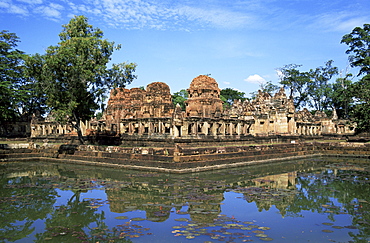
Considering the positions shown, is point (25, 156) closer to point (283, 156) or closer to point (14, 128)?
point (283, 156)

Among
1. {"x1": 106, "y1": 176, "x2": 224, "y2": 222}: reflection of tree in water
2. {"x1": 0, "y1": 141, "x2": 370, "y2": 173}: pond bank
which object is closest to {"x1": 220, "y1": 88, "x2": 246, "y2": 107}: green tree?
{"x1": 0, "y1": 141, "x2": 370, "y2": 173}: pond bank

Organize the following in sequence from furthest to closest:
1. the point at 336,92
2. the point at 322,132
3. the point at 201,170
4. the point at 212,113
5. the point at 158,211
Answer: the point at 336,92, the point at 322,132, the point at 212,113, the point at 201,170, the point at 158,211

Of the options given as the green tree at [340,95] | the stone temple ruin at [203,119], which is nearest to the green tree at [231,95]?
the green tree at [340,95]

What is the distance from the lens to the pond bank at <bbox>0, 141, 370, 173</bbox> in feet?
48.1

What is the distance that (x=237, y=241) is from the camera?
18.7 feet

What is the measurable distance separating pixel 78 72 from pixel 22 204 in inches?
489

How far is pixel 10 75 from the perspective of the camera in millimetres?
25438

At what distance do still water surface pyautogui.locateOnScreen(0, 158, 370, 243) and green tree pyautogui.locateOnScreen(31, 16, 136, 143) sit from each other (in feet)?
23.9

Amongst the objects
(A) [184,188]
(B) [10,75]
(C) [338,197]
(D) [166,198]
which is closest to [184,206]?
(D) [166,198]

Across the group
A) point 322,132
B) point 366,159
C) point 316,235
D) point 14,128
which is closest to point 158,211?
point 316,235

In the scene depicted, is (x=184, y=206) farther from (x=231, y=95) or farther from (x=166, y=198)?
(x=231, y=95)

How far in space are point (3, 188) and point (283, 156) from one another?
646 inches

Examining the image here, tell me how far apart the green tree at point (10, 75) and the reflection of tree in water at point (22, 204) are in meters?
10.9

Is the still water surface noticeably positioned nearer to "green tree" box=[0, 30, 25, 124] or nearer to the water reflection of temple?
the water reflection of temple
